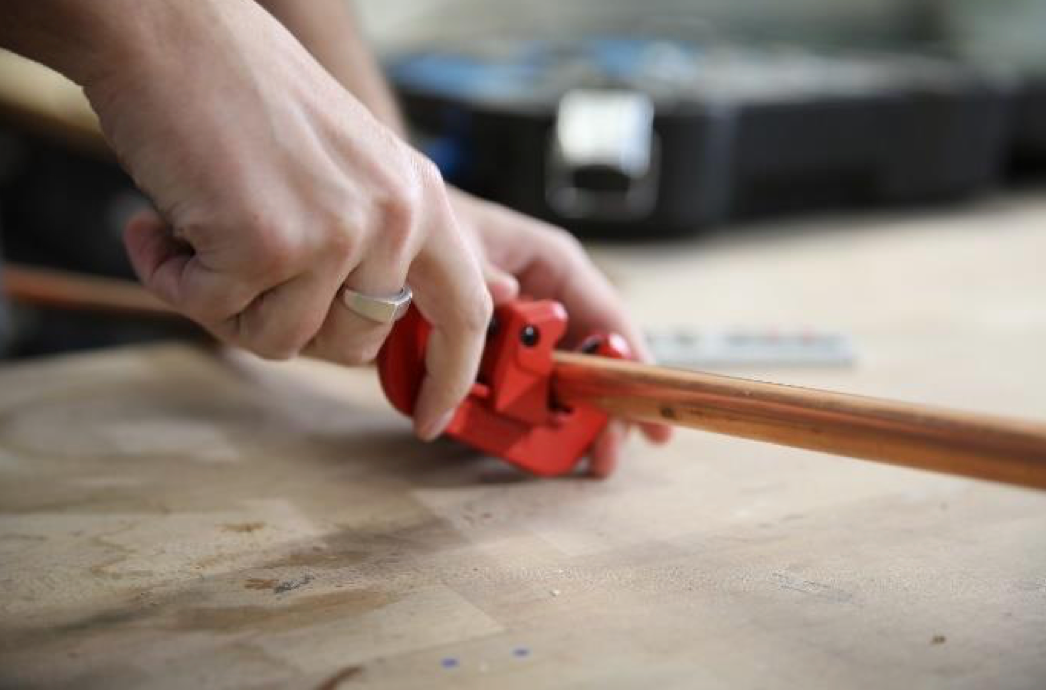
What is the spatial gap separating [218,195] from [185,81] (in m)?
0.05

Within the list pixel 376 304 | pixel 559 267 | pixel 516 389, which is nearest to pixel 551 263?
pixel 559 267

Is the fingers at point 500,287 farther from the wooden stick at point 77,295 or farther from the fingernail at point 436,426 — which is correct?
the wooden stick at point 77,295

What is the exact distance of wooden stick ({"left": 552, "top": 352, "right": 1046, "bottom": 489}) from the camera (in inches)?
19.5

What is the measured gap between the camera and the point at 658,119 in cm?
122

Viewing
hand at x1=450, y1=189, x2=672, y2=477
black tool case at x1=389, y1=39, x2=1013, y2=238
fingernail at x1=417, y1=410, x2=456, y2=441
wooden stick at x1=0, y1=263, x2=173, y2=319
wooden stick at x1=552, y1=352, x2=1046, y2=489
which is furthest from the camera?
black tool case at x1=389, y1=39, x2=1013, y2=238

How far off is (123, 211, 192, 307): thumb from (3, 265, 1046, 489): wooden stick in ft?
0.75

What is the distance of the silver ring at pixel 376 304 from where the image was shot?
56 cm

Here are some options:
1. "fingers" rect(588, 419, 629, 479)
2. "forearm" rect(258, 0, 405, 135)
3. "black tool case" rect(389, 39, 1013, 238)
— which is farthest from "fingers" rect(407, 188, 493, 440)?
"black tool case" rect(389, 39, 1013, 238)

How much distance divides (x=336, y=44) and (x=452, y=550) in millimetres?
437

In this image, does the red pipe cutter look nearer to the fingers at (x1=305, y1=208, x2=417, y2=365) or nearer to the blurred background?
the fingers at (x1=305, y1=208, x2=417, y2=365)

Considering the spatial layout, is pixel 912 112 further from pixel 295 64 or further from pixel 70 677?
pixel 70 677

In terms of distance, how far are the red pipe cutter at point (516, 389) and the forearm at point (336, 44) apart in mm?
246

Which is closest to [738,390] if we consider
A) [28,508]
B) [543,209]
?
[28,508]

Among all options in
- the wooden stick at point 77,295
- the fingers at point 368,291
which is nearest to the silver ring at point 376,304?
the fingers at point 368,291
